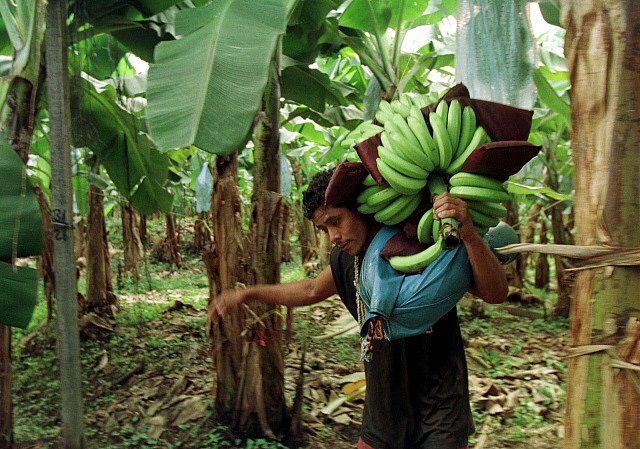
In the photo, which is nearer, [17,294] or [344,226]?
[344,226]

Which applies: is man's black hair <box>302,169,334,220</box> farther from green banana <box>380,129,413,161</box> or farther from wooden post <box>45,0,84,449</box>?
wooden post <box>45,0,84,449</box>

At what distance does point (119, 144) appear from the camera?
3447mm

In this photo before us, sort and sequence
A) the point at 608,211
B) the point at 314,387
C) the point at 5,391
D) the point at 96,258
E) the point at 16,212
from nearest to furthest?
the point at 608,211
the point at 16,212
the point at 5,391
the point at 314,387
the point at 96,258

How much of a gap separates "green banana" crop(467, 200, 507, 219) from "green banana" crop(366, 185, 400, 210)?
0.59 feet

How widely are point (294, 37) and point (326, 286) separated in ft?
6.17

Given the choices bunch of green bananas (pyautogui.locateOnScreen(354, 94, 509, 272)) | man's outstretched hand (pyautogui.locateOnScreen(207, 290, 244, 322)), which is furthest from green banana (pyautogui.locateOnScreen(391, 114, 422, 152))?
man's outstretched hand (pyautogui.locateOnScreen(207, 290, 244, 322))

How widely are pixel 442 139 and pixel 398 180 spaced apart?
13 cm

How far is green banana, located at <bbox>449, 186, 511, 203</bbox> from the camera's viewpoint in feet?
4.04

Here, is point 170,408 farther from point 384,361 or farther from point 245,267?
point 384,361

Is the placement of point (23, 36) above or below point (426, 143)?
above

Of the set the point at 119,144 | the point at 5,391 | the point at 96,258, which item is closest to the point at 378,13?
the point at 119,144

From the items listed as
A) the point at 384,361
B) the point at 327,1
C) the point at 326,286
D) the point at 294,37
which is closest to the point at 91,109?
the point at 294,37

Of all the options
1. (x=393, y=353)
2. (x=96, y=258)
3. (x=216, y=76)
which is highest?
(x=216, y=76)

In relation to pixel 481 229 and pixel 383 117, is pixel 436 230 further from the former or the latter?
pixel 383 117
